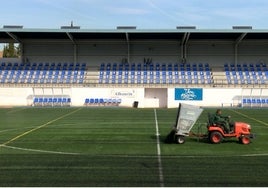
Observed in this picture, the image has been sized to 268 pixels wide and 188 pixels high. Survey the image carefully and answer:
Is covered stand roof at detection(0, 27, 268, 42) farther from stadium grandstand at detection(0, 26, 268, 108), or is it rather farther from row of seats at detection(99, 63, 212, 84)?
row of seats at detection(99, 63, 212, 84)

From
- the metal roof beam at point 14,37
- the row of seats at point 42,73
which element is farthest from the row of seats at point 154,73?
the metal roof beam at point 14,37

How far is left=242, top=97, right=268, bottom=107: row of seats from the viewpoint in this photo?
151 feet

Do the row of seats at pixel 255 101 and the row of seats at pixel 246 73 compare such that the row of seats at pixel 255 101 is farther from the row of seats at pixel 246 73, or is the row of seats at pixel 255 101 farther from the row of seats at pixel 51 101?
the row of seats at pixel 51 101

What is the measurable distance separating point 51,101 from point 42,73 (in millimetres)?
5632

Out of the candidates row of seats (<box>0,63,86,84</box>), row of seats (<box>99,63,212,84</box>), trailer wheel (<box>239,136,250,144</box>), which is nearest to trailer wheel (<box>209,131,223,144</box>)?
trailer wheel (<box>239,136,250,144</box>)

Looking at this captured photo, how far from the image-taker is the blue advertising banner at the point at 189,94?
4672 cm

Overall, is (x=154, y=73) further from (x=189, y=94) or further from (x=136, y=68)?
(x=189, y=94)

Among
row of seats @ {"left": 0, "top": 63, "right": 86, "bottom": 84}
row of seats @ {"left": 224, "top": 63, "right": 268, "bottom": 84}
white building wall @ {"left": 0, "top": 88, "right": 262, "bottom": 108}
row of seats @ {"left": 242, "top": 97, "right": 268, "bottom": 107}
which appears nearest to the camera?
row of seats @ {"left": 242, "top": 97, "right": 268, "bottom": 107}

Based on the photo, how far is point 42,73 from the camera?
5128cm

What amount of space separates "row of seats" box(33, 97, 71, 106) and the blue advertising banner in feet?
38.0

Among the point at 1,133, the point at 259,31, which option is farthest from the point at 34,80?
the point at 1,133

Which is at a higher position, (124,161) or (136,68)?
(136,68)

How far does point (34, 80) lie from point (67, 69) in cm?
437

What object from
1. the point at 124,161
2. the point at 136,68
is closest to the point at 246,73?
the point at 136,68
